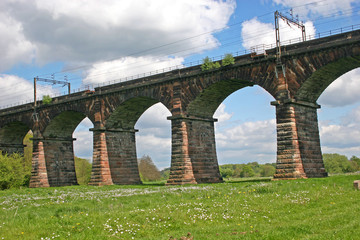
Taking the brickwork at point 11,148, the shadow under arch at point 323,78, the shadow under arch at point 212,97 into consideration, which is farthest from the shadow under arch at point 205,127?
the brickwork at point 11,148

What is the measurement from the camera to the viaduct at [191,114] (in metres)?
31.8

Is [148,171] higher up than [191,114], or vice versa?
[191,114]

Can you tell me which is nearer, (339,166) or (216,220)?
(216,220)

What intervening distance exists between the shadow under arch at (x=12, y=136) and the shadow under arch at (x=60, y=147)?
25.5 ft

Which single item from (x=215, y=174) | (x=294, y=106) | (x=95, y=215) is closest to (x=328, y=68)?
(x=294, y=106)

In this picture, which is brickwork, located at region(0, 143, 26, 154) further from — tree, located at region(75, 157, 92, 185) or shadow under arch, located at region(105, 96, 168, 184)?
shadow under arch, located at region(105, 96, 168, 184)

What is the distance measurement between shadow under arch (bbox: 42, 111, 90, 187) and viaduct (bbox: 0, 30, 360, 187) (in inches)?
5.1

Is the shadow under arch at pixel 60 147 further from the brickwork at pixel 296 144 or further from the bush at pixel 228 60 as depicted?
the brickwork at pixel 296 144

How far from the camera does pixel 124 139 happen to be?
1911 inches

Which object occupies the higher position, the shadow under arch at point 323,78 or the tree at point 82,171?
the shadow under arch at point 323,78

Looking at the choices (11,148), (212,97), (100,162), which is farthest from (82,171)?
(212,97)

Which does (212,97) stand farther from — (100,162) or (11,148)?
(11,148)

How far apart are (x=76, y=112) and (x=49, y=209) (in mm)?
32907

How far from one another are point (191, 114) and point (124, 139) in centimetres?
1189
